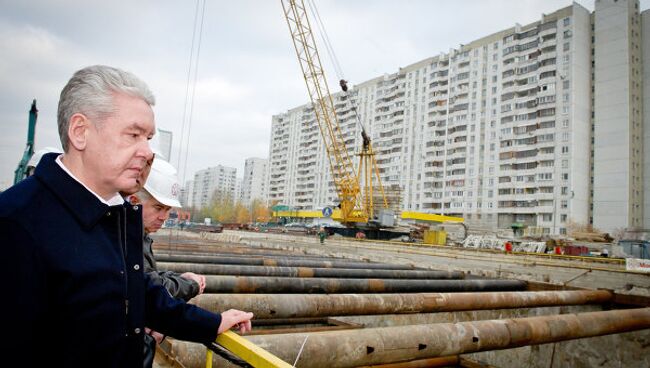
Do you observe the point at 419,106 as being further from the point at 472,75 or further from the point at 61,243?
the point at 61,243

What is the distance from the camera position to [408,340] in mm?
2189

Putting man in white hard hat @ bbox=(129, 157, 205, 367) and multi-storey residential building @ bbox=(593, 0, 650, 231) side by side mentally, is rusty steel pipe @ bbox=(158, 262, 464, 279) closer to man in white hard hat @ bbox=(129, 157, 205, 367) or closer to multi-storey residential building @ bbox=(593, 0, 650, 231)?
man in white hard hat @ bbox=(129, 157, 205, 367)

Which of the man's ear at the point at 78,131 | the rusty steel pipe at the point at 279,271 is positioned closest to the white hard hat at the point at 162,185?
the man's ear at the point at 78,131

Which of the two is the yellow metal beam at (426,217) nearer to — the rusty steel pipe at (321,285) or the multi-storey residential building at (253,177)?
the rusty steel pipe at (321,285)

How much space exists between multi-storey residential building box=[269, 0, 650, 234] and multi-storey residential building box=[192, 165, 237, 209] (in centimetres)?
8531

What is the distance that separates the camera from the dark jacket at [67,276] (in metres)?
0.83

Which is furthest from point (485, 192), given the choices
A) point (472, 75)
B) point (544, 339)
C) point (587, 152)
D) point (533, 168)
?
→ point (544, 339)

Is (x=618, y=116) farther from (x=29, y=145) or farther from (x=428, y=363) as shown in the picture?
(x=29, y=145)

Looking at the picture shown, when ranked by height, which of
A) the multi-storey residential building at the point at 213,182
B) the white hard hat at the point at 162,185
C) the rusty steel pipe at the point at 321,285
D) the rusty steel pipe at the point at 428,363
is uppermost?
the multi-storey residential building at the point at 213,182

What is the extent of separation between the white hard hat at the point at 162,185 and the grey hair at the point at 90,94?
1.27m

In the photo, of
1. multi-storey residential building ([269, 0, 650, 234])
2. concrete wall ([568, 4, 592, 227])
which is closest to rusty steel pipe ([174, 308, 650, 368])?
multi-storey residential building ([269, 0, 650, 234])

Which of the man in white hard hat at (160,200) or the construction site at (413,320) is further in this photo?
the man in white hard hat at (160,200)

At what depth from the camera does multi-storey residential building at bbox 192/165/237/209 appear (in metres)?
142

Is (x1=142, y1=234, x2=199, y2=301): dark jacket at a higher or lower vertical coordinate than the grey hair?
lower
